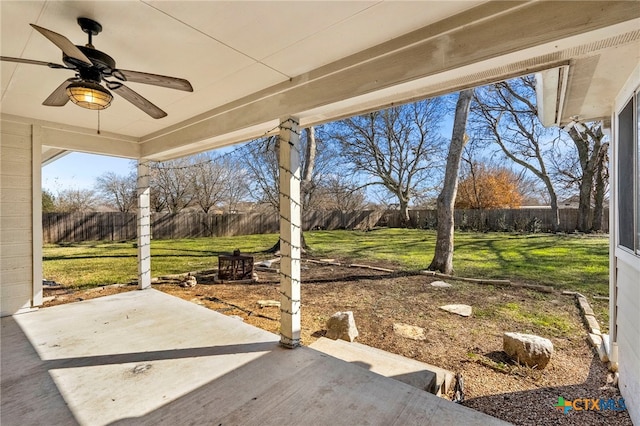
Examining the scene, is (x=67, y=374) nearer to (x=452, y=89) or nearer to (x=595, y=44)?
(x=452, y=89)

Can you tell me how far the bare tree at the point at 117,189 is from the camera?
558 inches

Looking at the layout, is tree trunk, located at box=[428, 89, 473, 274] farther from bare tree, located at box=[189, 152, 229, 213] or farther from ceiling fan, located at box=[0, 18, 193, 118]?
bare tree, located at box=[189, 152, 229, 213]

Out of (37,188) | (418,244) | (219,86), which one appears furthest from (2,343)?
(418,244)

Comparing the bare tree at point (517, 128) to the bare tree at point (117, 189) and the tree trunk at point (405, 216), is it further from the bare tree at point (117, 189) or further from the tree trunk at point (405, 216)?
the bare tree at point (117, 189)

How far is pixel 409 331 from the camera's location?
10.7ft

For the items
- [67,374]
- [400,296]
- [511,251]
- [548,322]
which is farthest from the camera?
[511,251]

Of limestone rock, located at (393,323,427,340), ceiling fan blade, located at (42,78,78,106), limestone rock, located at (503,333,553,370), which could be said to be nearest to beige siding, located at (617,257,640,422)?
limestone rock, located at (503,333,553,370)

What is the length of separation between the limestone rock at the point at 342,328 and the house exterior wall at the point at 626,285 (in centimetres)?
201

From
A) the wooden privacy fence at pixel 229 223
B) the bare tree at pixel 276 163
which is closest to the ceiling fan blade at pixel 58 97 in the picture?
the bare tree at pixel 276 163

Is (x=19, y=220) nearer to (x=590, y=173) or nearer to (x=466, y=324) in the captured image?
(x=466, y=324)

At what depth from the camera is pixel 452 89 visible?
75.3 inches

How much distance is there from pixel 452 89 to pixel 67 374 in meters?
3.30

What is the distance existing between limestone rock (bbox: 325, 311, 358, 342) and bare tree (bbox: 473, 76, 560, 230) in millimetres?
10347

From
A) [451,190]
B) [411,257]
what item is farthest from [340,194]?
[451,190]
